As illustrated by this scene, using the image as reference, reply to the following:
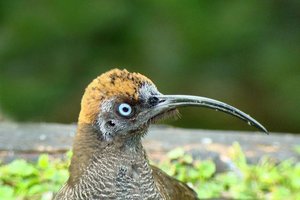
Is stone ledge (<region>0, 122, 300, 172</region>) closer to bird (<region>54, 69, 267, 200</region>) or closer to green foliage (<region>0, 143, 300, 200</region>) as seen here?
green foliage (<region>0, 143, 300, 200</region>)

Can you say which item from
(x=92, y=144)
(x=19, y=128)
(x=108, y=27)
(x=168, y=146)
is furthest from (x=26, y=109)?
(x=92, y=144)

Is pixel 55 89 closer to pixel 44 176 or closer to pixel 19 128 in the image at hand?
pixel 19 128

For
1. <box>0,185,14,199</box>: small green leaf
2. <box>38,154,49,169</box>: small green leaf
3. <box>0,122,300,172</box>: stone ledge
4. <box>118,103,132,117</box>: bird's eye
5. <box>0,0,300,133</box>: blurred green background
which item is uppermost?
<box>0,0,300,133</box>: blurred green background

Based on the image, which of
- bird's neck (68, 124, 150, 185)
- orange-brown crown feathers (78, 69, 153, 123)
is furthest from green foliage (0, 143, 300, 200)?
orange-brown crown feathers (78, 69, 153, 123)

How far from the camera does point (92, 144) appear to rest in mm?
6160

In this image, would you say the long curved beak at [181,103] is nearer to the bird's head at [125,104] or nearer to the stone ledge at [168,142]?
the bird's head at [125,104]

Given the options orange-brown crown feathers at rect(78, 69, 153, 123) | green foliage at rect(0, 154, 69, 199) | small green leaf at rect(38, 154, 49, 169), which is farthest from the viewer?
small green leaf at rect(38, 154, 49, 169)

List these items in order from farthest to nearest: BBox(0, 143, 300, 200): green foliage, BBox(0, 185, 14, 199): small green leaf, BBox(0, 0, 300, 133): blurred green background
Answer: BBox(0, 0, 300, 133): blurred green background
BBox(0, 143, 300, 200): green foliage
BBox(0, 185, 14, 199): small green leaf

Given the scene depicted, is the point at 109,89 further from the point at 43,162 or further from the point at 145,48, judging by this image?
the point at 145,48

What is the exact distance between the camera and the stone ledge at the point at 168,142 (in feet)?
26.2

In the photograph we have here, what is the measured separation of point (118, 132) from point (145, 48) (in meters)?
4.88

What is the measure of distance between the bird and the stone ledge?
1.73 meters

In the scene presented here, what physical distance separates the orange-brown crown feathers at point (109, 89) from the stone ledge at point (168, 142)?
1856 millimetres

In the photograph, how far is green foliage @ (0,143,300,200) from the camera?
745cm
